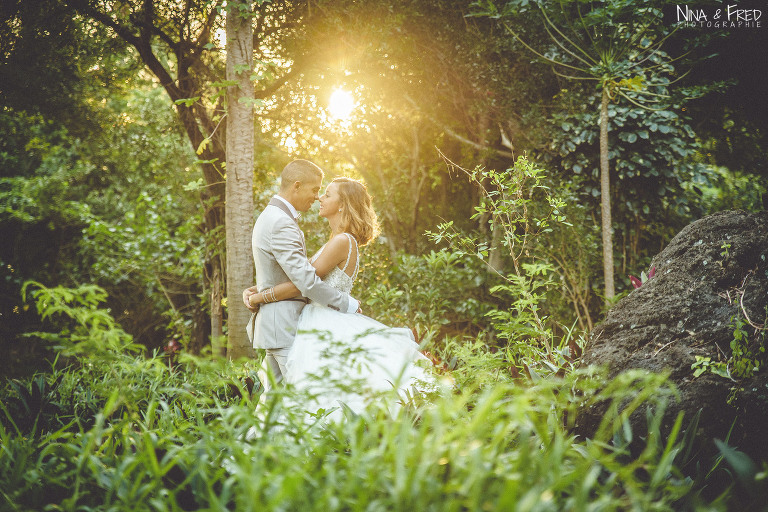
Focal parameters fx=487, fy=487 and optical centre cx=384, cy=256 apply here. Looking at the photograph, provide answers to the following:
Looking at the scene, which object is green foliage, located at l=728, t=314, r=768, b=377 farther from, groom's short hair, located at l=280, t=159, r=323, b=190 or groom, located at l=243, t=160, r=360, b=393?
groom's short hair, located at l=280, t=159, r=323, b=190

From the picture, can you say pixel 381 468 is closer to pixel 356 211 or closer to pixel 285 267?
pixel 285 267

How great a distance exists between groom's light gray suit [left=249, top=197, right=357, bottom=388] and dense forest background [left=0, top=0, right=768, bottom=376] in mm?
912

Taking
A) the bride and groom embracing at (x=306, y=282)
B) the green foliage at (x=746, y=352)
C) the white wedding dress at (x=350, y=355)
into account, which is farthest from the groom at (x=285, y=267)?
the green foliage at (x=746, y=352)

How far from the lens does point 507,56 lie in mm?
5812

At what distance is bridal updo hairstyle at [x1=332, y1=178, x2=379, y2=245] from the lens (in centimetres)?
340

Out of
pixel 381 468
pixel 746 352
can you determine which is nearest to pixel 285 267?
pixel 381 468

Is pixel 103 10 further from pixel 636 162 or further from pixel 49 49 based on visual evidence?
pixel 636 162

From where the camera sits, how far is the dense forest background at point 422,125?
196 inches

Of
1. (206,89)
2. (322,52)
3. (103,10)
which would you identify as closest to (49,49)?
(103,10)

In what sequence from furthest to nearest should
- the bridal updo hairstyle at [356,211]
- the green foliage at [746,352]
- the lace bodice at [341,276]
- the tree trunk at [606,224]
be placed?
the tree trunk at [606,224], the bridal updo hairstyle at [356,211], the lace bodice at [341,276], the green foliage at [746,352]

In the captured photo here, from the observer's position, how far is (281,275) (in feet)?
10.6

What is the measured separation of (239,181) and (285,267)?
5.04ft

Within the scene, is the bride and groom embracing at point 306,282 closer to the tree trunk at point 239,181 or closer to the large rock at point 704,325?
the tree trunk at point 239,181

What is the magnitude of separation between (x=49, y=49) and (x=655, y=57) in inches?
266
